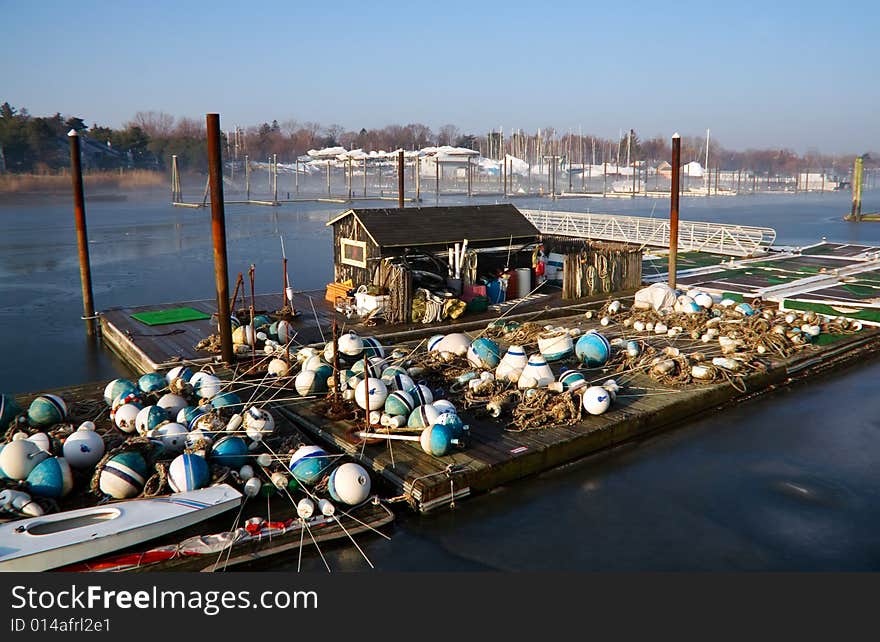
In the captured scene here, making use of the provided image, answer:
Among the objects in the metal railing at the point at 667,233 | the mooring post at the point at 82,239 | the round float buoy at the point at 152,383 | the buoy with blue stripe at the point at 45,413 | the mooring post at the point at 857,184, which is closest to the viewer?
the buoy with blue stripe at the point at 45,413

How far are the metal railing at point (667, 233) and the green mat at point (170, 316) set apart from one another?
2000 cm

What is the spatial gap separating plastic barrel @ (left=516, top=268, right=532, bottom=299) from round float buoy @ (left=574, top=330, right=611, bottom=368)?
6200 mm

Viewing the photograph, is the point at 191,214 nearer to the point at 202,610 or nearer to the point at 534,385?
the point at 534,385

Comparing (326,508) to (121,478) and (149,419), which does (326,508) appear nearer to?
(121,478)

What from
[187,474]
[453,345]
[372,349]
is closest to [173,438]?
[187,474]

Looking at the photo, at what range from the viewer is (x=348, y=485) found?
29.3 ft

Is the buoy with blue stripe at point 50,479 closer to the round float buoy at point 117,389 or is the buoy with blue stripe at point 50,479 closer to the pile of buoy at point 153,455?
the pile of buoy at point 153,455

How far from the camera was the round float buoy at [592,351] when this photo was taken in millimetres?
13641

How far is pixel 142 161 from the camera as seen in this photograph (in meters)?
111

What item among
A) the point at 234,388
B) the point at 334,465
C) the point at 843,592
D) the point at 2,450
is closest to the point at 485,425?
the point at 334,465

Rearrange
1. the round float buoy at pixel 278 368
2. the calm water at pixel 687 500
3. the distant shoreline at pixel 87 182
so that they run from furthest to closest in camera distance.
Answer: the distant shoreline at pixel 87 182 → the round float buoy at pixel 278 368 → the calm water at pixel 687 500

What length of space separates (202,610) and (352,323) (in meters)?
10.9

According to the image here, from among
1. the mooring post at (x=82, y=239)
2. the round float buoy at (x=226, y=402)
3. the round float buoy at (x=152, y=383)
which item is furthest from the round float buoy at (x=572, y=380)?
the mooring post at (x=82, y=239)

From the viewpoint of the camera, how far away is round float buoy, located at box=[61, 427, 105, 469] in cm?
942
